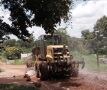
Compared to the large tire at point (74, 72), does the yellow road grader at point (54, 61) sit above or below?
above

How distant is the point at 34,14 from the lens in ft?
57.7

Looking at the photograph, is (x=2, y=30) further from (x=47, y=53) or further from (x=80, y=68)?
(x=80, y=68)

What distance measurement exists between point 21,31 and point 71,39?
11.0 metres

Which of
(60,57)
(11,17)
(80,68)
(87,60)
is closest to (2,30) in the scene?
(11,17)

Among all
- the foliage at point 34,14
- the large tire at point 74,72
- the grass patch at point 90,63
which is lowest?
the large tire at point 74,72

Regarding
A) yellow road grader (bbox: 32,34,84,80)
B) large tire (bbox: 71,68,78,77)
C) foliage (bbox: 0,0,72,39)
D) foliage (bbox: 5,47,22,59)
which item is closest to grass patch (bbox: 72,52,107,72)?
large tire (bbox: 71,68,78,77)

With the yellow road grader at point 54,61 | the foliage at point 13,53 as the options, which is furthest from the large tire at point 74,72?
the foliage at point 13,53

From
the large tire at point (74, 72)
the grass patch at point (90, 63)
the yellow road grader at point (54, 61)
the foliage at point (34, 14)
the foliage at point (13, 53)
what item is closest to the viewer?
the foliage at point (34, 14)

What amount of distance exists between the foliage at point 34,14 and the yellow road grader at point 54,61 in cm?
481

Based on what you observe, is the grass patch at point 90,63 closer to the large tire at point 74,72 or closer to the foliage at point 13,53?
the large tire at point 74,72

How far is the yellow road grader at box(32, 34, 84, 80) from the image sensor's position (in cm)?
2316

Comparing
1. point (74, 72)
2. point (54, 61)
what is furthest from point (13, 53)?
point (54, 61)

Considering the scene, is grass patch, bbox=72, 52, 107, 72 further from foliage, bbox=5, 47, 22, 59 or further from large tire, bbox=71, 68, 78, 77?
foliage, bbox=5, 47, 22, 59

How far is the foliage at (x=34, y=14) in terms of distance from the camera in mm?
16672
